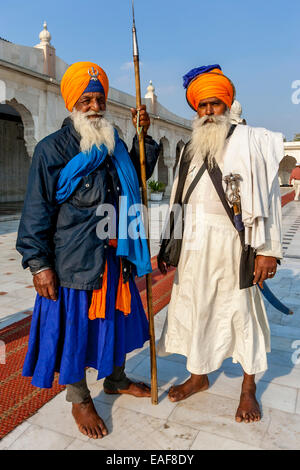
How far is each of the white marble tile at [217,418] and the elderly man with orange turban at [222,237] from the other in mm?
43

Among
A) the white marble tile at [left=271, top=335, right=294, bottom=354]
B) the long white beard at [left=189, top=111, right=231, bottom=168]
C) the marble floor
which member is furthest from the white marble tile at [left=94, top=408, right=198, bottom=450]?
the long white beard at [left=189, top=111, right=231, bottom=168]

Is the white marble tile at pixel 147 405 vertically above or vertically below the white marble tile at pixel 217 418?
above

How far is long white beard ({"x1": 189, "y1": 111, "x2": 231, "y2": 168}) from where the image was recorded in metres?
1.77

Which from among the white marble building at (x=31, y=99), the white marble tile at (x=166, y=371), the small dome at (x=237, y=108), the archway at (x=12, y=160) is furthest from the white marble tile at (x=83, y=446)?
the archway at (x=12, y=160)

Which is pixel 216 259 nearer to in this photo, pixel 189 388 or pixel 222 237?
pixel 222 237

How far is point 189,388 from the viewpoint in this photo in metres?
1.95

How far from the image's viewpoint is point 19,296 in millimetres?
3727

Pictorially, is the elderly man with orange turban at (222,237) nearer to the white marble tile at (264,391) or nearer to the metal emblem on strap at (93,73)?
the white marble tile at (264,391)

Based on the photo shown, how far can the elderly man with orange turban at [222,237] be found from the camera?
1.66 m

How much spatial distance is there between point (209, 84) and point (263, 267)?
915 millimetres

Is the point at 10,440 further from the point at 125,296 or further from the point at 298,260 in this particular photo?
the point at 298,260

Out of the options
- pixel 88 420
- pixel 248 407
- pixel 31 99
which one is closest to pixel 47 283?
pixel 88 420

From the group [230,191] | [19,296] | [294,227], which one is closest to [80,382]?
[230,191]

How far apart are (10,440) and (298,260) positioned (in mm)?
4650
